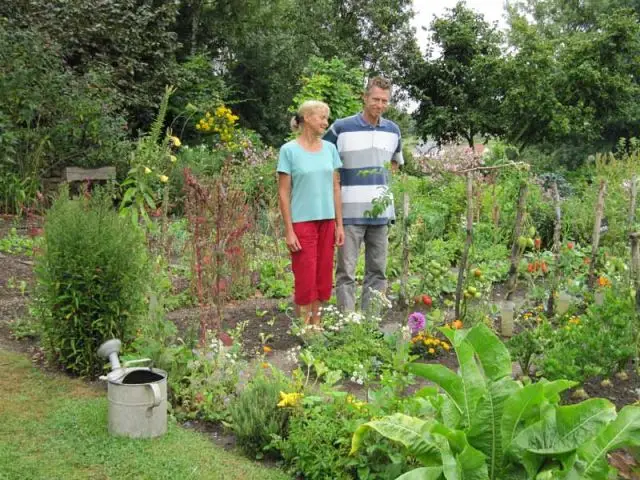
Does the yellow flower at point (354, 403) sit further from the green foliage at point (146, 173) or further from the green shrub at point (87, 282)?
the green foliage at point (146, 173)

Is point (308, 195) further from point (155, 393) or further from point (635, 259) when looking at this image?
point (635, 259)

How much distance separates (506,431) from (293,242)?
7.18 feet

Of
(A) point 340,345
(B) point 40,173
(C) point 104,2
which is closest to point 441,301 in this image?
(A) point 340,345

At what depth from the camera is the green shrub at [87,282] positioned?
4227 mm

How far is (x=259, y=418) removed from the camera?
132 inches

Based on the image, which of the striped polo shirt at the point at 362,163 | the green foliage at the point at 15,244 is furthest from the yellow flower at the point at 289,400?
the green foliage at the point at 15,244

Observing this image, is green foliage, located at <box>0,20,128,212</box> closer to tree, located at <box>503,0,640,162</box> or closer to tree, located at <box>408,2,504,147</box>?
tree, located at <box>503,0,640,162</box>

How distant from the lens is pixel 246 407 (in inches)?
138

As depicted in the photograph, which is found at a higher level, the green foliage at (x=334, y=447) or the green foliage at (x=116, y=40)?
the green foliage at (x=116, y=40)

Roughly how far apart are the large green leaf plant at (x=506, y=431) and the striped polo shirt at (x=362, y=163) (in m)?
2.15

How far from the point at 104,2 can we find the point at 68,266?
9962 millimetres

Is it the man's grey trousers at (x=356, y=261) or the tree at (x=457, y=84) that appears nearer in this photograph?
the man's grey trousers at (x=356, y=261)

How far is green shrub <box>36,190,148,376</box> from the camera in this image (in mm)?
4227

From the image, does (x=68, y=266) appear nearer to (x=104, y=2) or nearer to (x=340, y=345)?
(x=340, y=345)
